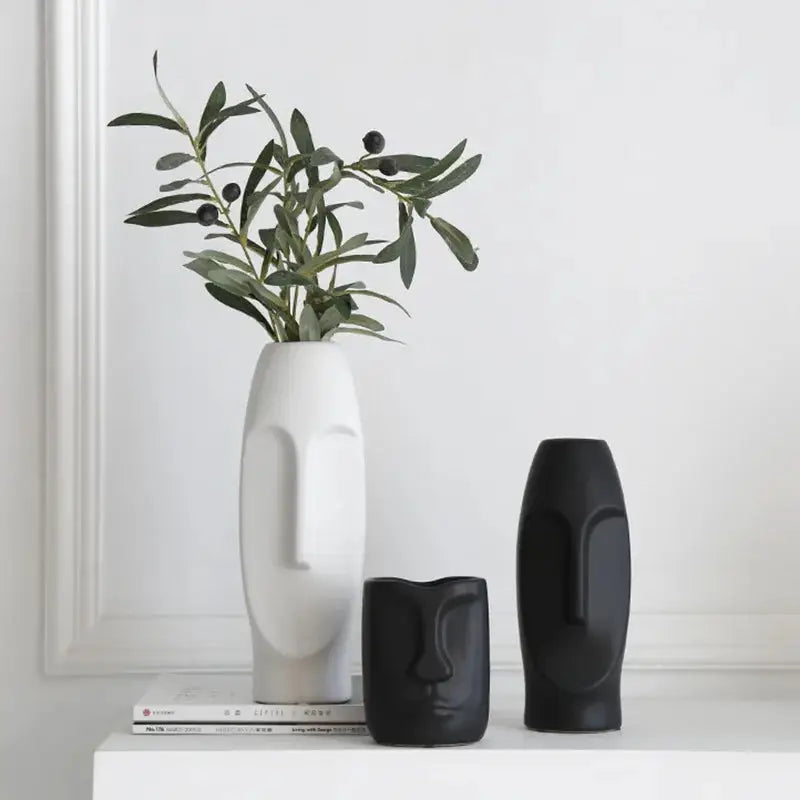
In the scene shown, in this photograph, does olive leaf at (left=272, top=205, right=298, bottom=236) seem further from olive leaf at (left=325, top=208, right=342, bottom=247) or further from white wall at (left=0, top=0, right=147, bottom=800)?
white wall at (left=0, top=0, right=147, bottom=800)

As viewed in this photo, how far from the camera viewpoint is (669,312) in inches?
49.8

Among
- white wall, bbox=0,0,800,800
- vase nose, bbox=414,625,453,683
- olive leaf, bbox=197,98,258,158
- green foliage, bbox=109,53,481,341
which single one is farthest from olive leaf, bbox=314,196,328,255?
vase nose, bbox=414,625,453,683

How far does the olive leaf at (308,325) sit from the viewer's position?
3.27ft

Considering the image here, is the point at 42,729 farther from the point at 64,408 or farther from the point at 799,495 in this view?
the point at 799,495

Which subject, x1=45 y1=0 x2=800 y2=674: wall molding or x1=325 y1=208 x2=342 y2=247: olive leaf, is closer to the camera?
x1=325 y1=208 x2=342 y2=247: olive leaf

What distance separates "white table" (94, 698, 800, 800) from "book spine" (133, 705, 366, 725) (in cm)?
5

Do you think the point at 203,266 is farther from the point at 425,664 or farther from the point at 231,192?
the point at 425,664

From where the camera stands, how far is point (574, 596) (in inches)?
37.1

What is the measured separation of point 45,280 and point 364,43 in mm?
412

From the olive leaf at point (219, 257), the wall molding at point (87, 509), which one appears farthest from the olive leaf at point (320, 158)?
the wall molding at point (87, 509)

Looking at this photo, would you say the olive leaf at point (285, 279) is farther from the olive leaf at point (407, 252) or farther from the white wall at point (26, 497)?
the white wall at point (26, 497)

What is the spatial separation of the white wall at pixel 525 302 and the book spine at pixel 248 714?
30 centimetres

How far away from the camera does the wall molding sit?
1.22 m

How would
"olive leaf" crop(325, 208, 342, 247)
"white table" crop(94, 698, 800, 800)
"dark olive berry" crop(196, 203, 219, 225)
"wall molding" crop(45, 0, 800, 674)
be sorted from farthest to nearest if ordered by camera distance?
"wall molding" crop(45, 0, 800, 674) < "olive leaf" crop(325, 208, 342, 247) < "dark olive berry" crop(196, 203, 219, 225) < "white table" crop(94, 698, 800, 800)
